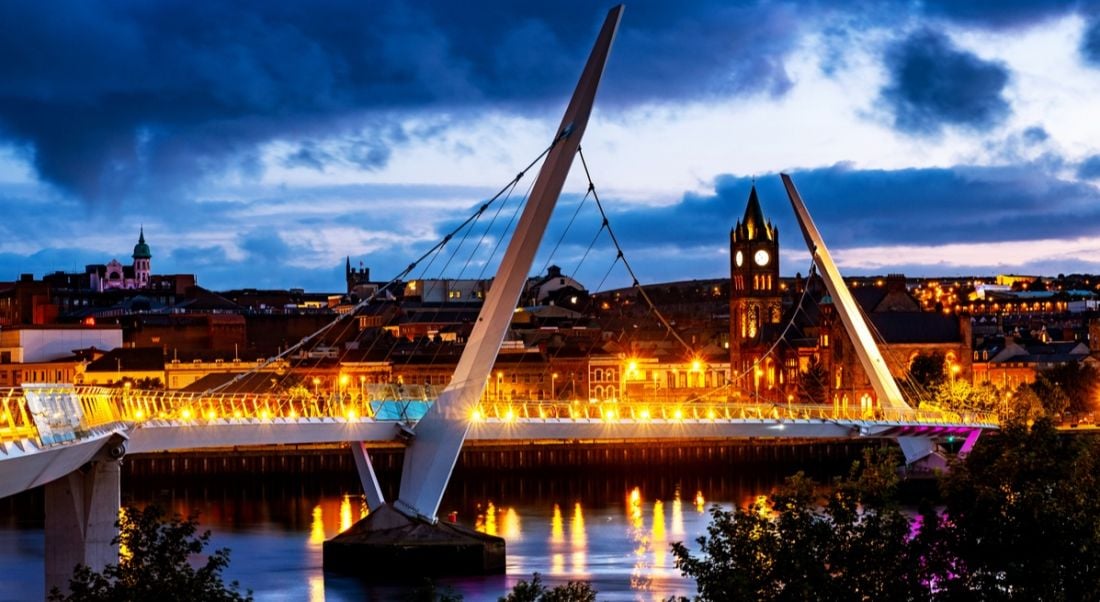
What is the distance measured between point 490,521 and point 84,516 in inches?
1165

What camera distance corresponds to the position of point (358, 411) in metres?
51.5

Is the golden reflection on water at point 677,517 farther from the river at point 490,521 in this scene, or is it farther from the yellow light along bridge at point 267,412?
the yellow light along bridge at point 267,412

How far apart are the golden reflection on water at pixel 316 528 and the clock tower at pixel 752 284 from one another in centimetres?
5813

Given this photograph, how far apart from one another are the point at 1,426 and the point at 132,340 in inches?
3899

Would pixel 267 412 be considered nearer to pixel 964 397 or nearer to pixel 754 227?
pixel 964 397

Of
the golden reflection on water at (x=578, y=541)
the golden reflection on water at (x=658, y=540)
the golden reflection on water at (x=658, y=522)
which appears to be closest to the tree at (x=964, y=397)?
the golden reflection on water at (x=658, y=522)

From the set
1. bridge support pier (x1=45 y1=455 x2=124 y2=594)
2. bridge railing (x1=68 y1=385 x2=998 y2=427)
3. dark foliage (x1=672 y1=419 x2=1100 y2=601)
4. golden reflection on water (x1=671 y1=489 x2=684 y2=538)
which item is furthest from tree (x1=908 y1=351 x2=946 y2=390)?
dark foliage (x1=672 y1=419 x2=1100 y2=601)

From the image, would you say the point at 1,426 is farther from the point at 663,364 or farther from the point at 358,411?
the point at 663,364

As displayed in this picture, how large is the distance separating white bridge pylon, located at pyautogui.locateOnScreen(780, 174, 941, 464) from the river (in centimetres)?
498

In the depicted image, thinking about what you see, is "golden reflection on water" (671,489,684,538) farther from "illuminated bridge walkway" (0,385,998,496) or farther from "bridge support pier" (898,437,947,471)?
"bridge support pier" (898,437,947,471)

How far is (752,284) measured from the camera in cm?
12781

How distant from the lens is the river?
45312 mm

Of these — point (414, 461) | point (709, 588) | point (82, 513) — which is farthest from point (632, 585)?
point (709, 588)

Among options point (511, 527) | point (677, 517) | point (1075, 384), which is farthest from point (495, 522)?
point (1075, 384)
